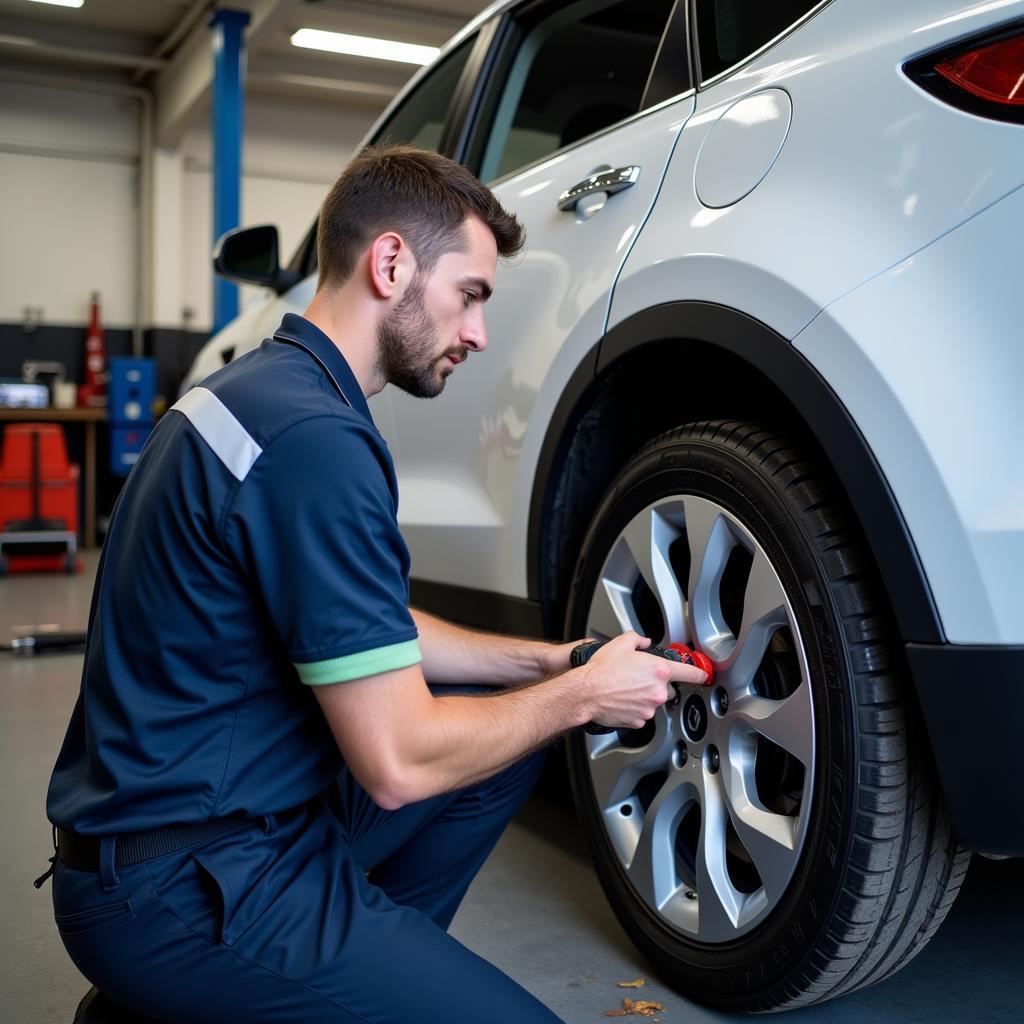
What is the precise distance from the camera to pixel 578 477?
188 cm

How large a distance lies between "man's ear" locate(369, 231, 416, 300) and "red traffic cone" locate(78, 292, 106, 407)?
939 cm

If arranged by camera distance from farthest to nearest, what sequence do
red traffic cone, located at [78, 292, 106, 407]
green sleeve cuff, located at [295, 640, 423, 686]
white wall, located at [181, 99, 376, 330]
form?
1. white wall, located at [181, 99, 376, 330]
2. red traffic cone, located at [78, 292, 106, 407]
3. green sleeve cuff, located at [295, 640, 423, 686]

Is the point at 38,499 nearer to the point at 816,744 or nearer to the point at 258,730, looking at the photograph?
the point at 258,730

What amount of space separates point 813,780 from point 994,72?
78cm

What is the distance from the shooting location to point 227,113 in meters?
8.88

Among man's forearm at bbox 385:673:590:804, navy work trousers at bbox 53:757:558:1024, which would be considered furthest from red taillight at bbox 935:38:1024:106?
navy work trousers at bbox 53:757:558:1024

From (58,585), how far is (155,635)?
19.5ft

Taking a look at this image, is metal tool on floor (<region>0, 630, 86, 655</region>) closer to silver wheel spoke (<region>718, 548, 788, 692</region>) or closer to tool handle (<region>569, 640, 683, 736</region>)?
tool handle (<region>569, 640, 683, 736</region>)

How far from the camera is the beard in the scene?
1.39 metres

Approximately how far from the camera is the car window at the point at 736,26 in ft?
5.00

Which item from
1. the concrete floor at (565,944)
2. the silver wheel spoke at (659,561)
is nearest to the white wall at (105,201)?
the concrete floor at (565,944)

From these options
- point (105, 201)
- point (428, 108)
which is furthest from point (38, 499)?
point (428, 108)

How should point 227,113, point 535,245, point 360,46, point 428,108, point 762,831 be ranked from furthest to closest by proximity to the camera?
point 360,46 → point 227,113 → point 428,108 → point 535,245 → point 762,831

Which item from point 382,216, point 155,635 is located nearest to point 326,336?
point 382,216
